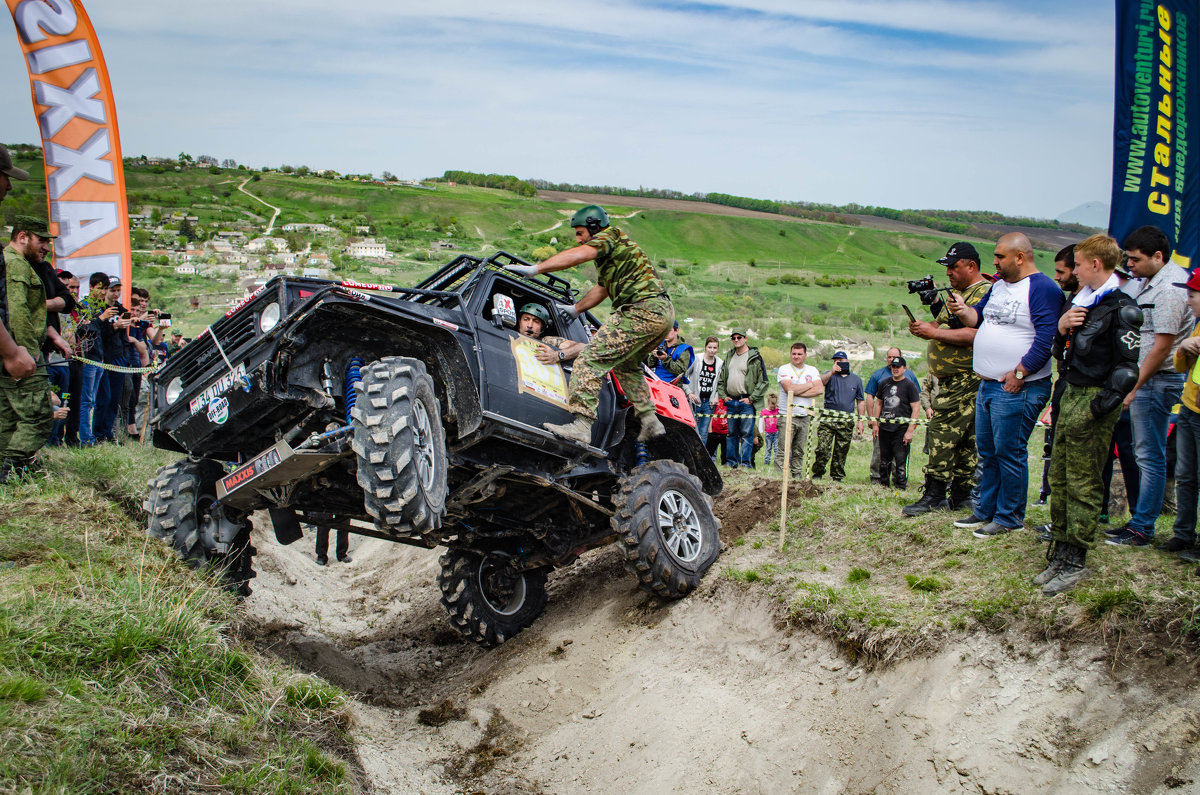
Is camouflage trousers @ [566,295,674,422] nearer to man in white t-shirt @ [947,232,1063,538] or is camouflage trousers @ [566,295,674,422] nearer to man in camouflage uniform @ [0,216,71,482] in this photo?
man in white t-shirt @ [947,232,1063,538]

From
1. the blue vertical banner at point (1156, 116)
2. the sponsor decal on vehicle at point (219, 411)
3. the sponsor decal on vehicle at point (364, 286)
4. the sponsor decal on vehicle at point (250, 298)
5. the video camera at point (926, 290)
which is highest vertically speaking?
the blue vertical banner at point (1156, 116)

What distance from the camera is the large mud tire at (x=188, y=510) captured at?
5676 millimetres

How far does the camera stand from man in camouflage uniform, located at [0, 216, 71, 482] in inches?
262

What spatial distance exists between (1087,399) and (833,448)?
5462 mm

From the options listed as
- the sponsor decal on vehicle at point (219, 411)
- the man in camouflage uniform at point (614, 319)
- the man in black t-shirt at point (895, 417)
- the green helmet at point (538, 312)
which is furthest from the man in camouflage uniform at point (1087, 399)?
the sponsor decal on vehicle at point (219, 411)

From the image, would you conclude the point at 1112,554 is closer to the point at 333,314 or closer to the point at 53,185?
the point at 333,314

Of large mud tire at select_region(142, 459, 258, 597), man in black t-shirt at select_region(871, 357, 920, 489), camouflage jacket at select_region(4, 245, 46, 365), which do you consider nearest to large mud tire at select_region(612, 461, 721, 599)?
large mud tire at select_region(142, 459, 258, 597)

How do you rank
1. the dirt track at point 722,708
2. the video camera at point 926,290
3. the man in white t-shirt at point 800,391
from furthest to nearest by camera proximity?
the man in white t-shirt at point 800,391
the video camera at point 926,290
the dirt track at point 722,708

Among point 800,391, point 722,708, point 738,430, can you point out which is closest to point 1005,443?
point 722,708

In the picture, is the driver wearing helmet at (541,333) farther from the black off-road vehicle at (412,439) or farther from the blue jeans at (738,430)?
the blue jeans at (738,430)

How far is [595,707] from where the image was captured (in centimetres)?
630

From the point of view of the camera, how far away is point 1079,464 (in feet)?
17.5

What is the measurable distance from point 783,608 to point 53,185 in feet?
37.6

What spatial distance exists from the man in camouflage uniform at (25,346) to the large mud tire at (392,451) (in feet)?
11.7
